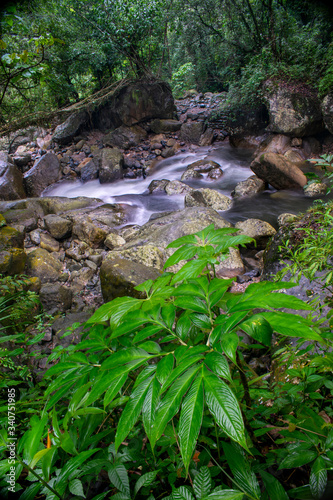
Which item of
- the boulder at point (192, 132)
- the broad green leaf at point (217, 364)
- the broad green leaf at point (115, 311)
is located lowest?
the broad green leaf at point (115, 311)

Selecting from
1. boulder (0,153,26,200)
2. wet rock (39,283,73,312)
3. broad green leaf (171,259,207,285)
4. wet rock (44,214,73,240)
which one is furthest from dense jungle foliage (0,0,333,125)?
broad green leaf (171,259,207,285)

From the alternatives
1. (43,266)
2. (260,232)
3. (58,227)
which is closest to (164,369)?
(43,266)

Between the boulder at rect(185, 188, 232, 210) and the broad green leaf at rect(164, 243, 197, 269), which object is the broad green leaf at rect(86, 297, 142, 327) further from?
the boulder at rect(185, 188, 232, 210)

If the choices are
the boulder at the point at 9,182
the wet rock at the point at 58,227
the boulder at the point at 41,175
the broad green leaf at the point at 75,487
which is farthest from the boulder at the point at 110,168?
the broad green leaf at the point at 75,487

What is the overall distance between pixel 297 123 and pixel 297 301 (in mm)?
11066

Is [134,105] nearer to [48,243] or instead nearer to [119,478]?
[48,243]

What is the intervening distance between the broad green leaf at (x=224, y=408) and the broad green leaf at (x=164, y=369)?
10 centimetres

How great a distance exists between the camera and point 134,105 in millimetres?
12898

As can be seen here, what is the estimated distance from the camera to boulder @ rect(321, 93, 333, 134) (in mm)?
8305

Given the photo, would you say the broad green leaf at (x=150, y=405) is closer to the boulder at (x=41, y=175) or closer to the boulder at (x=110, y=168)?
the boulder at (x=41, y=175)

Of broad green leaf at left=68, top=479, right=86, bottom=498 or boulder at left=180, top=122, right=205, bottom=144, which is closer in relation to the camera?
broad green leaf at left=68, top=479, right=86, bottom=498

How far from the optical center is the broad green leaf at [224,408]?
51cm

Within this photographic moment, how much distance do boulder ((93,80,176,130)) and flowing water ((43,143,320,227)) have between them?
3.24 metres

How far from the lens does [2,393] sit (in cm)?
154
